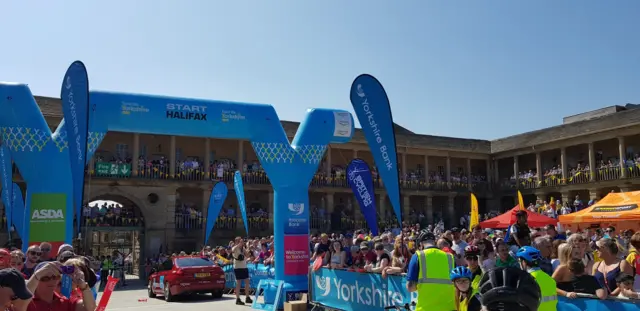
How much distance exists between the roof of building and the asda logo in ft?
61.6

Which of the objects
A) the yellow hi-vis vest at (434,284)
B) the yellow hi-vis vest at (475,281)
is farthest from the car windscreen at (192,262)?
the yellow hi-vis vest at (475,281)

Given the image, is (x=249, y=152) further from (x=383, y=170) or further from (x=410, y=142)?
(x=383, y=170)

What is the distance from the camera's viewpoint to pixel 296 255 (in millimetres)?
13227

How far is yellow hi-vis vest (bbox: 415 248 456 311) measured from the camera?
5766 millimetres

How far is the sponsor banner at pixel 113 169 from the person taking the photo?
28.6 metres

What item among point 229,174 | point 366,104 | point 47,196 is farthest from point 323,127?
point 229,174

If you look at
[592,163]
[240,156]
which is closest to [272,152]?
[240,156]

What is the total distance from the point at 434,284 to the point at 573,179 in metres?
33.3

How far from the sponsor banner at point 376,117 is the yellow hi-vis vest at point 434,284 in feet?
17.7

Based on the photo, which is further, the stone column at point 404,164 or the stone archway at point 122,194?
the stone column at point 404,164

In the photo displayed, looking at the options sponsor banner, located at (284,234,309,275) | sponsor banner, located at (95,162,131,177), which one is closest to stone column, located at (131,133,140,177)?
sponsor banner, located at (95,162,131,177)

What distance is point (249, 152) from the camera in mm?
36438

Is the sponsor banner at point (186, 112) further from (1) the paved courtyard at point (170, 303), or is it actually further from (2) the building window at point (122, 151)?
(2) the building window at point (122, 151)

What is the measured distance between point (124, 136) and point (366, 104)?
2384cm
